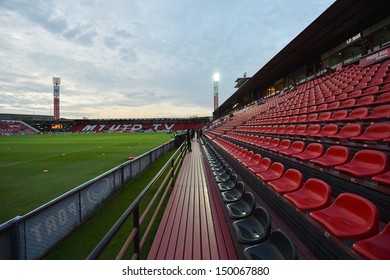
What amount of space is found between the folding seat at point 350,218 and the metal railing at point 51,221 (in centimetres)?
345

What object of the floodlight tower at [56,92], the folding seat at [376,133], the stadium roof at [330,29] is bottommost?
the folding seat at [376,133]

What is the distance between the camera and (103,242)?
4.18 feet

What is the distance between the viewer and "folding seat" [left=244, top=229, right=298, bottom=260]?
1780 millimetres

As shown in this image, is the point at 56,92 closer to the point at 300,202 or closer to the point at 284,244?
the point at 300,202

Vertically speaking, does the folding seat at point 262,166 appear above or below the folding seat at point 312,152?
below

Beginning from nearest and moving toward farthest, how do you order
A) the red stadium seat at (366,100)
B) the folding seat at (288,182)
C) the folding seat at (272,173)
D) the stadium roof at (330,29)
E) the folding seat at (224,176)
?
the folding seat at (288,182), the folding seat at (272,173), the folding seat at (224,176), the red stadium seat at (366,100), the stadium roof at (330,29)

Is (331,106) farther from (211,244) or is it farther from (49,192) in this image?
(49,192)

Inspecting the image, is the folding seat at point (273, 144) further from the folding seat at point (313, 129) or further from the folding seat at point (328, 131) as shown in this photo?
the folding seat at point (328, 131)

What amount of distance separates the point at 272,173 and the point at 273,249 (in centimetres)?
207

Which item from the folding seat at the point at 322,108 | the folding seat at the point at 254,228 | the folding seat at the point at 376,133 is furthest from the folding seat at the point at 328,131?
the folding seat at the point at 254,228

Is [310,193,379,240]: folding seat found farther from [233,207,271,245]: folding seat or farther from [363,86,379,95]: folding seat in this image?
[363,86,379,95]: folding seat

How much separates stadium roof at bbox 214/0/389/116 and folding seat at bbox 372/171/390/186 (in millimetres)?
10977

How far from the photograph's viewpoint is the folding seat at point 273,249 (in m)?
1.78

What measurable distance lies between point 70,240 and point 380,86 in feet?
27.2
